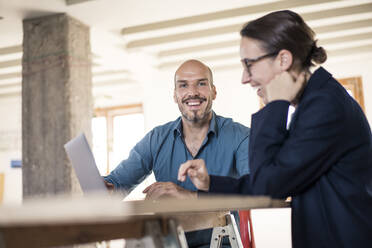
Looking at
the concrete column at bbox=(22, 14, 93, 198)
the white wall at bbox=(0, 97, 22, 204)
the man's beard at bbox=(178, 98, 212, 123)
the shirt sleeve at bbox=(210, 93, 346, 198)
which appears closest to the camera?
the shirt sleeve at bbox=(210, 93, 346, 198)

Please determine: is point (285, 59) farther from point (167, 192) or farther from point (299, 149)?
point (167, 192)

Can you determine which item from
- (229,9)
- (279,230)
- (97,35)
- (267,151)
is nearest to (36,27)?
(97,35)

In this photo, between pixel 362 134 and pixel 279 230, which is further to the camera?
pixel 279 230

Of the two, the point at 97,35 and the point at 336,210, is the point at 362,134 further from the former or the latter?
the point at 97,35

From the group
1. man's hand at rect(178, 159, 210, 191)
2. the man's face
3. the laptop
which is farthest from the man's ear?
the man's face

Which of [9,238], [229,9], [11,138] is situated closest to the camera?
[9,238]

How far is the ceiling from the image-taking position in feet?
13.9

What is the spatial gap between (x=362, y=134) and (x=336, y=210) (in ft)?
0.79

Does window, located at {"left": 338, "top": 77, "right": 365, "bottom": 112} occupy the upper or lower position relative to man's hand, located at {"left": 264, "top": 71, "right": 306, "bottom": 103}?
upper

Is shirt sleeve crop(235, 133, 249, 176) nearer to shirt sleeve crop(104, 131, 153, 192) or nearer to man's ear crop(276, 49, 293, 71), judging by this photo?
shirt sleeve crop(104, 131, 153, 192)

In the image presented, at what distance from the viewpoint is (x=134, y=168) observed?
2.10 metres

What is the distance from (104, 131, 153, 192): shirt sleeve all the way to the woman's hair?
3.34 feet

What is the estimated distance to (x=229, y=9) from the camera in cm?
475

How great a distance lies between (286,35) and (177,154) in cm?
103
